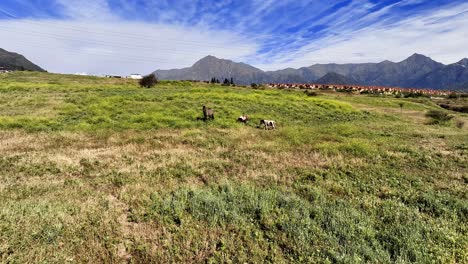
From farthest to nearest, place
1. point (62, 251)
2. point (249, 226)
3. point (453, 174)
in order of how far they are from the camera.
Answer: point (453, 174)
point (249, 226)
point (62, 251)

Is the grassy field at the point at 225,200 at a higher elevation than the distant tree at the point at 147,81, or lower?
lower

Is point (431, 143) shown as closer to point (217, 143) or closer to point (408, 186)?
point (408, 186)

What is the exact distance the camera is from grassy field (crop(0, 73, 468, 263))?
5.58 metres

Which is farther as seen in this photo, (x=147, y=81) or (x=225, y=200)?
(x=147, y=81)

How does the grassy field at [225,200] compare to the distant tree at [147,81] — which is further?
the distant tree at [147,81]

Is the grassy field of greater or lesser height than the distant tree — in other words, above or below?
below

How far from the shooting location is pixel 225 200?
7.75 meters

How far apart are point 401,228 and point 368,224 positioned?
0.79m

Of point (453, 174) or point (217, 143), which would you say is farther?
point (217, 143)

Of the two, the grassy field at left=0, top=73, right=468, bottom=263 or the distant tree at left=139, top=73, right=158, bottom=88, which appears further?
the distant tree at left=139, top=73, right=158, bottom=88

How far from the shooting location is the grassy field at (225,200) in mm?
5582

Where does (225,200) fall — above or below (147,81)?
below

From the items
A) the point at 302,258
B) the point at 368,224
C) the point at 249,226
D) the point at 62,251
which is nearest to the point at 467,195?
the point at 368,224

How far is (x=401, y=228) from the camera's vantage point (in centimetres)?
661
